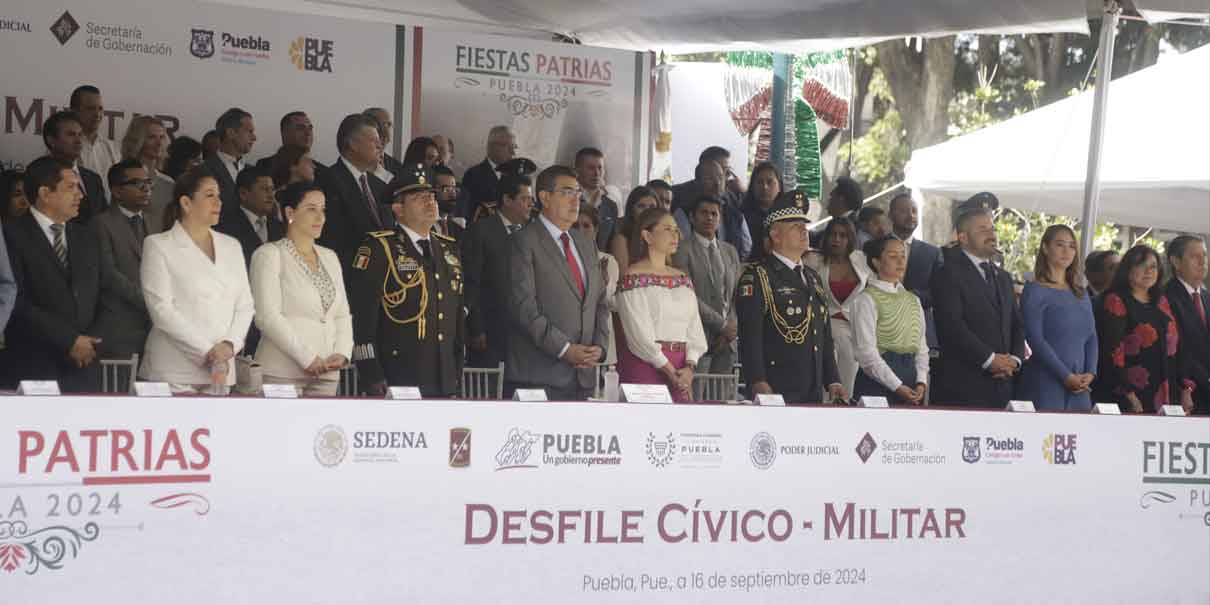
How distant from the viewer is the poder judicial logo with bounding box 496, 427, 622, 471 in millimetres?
5676

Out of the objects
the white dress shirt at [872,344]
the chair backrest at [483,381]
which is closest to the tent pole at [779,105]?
the white dress shirt at [872,344]

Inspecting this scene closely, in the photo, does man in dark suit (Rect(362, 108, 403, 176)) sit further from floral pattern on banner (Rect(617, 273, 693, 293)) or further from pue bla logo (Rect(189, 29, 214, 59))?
floral pattern on banner (Rect(617, 273, 693, 293))

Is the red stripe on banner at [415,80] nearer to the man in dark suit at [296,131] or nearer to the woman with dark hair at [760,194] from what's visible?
the man in dark suit at [296,131]

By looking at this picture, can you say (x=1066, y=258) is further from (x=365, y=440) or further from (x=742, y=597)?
(x=365, y=440)

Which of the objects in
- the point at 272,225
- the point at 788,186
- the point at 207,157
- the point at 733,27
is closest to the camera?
the point at 272,225

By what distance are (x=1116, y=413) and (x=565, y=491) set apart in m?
2.57

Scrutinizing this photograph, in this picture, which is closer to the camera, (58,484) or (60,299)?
(58,484)

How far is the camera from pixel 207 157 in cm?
881

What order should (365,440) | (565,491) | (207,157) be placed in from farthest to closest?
(207,157)
(565,491)
(365,440)

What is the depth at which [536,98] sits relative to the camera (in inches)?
427

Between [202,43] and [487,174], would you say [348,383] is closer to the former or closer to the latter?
[487,174]

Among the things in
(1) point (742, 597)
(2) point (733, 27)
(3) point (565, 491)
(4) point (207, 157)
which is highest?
(2) point (733, 27)

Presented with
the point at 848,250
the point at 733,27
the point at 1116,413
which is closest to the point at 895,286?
the point at 848,250

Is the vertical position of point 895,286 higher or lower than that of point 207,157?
lower
